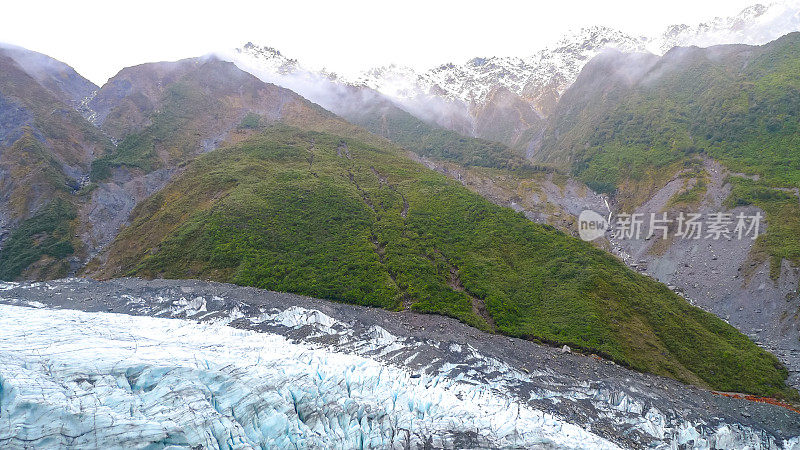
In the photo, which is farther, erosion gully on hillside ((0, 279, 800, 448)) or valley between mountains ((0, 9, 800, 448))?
valley between mountains ((0, 9, 800, 448))

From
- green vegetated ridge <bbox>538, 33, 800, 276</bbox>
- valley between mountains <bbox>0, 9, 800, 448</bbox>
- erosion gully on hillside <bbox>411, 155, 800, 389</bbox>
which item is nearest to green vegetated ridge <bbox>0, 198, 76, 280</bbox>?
valley between mountains <bbox>0, 9, 800, 448</bbox>

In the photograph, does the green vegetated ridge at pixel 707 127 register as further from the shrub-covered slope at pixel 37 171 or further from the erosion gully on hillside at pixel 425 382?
the shrub-covered slope at pixel 37 171

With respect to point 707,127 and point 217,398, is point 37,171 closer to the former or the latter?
point 217,398

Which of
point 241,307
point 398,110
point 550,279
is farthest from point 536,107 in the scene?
point 241,307

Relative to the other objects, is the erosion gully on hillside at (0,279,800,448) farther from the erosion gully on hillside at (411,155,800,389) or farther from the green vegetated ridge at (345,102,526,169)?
the green vegetated ridge at (345,102,526,169)

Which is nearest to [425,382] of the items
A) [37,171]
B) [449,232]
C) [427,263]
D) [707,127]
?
[427,263]

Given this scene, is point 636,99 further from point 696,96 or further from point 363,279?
point 363,279

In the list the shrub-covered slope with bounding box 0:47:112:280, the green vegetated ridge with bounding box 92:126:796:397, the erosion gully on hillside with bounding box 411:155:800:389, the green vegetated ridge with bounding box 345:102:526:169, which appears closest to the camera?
the green vegetated ridge with bounding box 92:126:796:397
